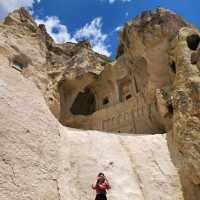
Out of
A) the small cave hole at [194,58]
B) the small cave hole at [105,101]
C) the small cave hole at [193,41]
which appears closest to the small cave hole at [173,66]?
the small cave hole at [193,41]

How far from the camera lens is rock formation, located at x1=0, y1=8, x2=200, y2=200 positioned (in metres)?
10.5

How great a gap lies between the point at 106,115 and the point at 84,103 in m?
4.62

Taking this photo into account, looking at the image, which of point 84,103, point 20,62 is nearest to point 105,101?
point 84,103

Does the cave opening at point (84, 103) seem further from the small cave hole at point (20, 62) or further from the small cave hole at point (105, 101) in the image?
the small cave hole at point (20, 62)

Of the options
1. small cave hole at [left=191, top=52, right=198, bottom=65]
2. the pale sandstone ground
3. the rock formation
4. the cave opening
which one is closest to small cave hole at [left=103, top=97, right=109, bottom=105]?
the rock formation

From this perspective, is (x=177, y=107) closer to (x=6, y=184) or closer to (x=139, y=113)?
(x=139, y=113)

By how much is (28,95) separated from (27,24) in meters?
9.46

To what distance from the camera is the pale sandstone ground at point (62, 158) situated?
9.62m

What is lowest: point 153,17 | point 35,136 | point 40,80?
point 35,136

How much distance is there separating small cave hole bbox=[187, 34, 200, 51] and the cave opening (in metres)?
9.95

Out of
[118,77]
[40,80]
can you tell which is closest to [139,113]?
[118,77]

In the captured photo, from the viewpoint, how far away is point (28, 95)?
13.1 meters

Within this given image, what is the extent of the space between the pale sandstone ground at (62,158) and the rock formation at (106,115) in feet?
0.12

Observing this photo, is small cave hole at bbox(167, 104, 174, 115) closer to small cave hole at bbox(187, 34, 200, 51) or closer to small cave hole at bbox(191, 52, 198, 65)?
small cave hole at bbox(191, 52, 198, 65)
